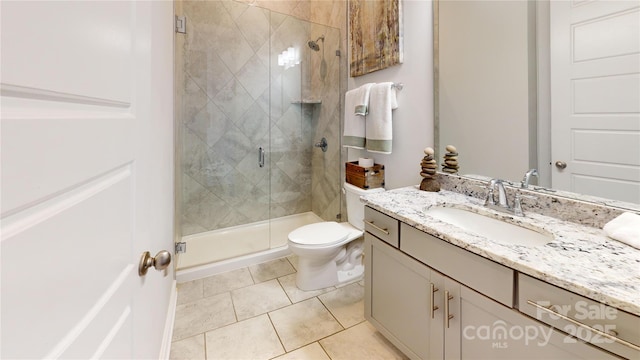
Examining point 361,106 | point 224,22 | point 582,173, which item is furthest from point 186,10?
point 582,173

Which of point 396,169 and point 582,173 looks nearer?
point 582,173

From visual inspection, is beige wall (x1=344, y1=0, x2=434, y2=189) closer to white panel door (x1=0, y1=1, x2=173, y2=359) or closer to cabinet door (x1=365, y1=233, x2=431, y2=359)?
cabinet door (x1=365, y1=233, x2=431, y2=359)

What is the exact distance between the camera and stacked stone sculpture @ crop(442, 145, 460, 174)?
1583 millimetres

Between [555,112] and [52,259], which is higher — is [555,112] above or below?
above

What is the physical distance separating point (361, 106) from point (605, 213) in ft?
4.61

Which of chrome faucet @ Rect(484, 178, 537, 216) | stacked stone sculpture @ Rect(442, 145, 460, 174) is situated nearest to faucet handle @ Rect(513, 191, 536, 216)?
chrome faucet @ Rect(484, 178, 537, 216)

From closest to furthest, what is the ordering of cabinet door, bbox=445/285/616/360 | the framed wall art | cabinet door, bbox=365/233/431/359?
cabinet door, bbox=445/285/616/360
cabinet door, bbox=365/233/431/359
the framed wall art

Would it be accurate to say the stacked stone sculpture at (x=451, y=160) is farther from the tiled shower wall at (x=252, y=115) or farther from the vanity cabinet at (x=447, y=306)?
the tiled shower wall at (x=252, y=115)

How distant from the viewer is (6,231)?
0.86 feet

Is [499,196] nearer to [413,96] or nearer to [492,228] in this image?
[492,228]

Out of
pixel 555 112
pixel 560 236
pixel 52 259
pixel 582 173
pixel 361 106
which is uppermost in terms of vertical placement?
pixel 361 106

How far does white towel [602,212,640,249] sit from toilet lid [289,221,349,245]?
1.32 m

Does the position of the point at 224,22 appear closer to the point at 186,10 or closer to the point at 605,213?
the point at 186,10

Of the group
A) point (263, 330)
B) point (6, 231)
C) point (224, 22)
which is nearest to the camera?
point (6, 231)
